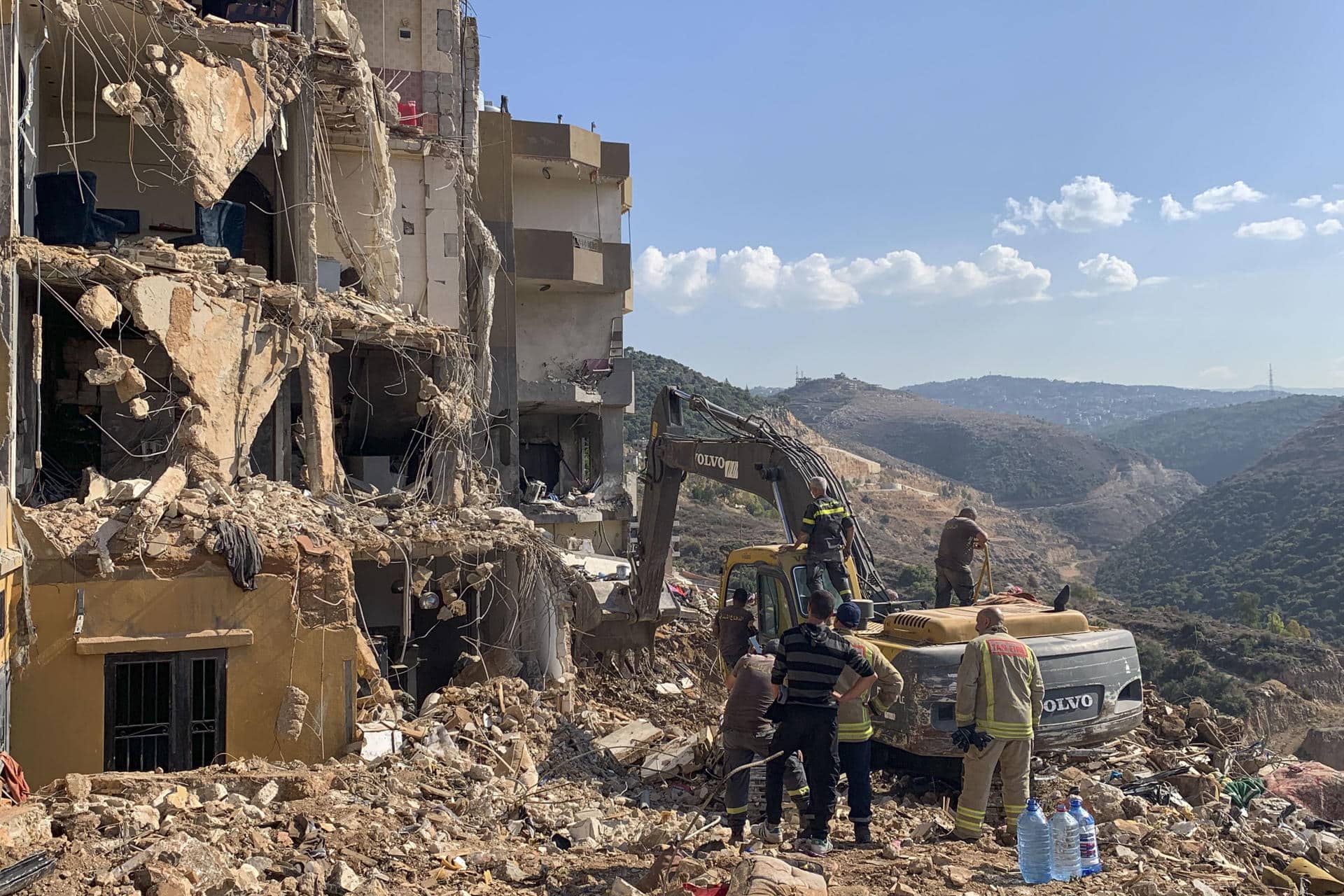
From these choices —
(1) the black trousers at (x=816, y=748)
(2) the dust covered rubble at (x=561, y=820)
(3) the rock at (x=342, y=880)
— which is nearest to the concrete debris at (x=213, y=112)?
(2) the dust covered rubble at (x=561, y=820)

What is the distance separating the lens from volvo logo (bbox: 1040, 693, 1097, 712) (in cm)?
826

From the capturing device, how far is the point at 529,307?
2447 centimetres

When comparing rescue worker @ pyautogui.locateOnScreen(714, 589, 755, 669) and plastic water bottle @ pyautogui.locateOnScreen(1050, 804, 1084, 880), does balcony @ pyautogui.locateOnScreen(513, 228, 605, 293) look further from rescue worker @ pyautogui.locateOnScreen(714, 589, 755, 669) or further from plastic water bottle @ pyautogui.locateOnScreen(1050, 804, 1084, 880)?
plastic water bottle @ pyautogui.locateOnScreen(1050, 804, 1084, 880)

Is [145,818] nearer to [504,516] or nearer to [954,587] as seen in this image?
[504,516]

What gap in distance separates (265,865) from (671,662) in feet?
31.5

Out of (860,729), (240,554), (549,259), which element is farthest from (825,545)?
(549,259)

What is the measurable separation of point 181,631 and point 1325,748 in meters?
20.5

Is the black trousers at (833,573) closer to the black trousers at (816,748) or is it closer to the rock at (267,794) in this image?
the black trousers at (816,748)

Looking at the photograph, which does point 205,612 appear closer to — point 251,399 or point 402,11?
point 251,399

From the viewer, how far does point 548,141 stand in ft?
76.2

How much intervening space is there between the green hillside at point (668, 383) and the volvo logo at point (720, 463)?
44508 millimetres

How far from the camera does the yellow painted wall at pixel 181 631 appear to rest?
8.73 m

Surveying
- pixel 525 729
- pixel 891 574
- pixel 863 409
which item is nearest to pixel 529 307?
pixel 525 729

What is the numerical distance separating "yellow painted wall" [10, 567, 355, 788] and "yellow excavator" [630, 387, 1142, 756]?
4.28m
